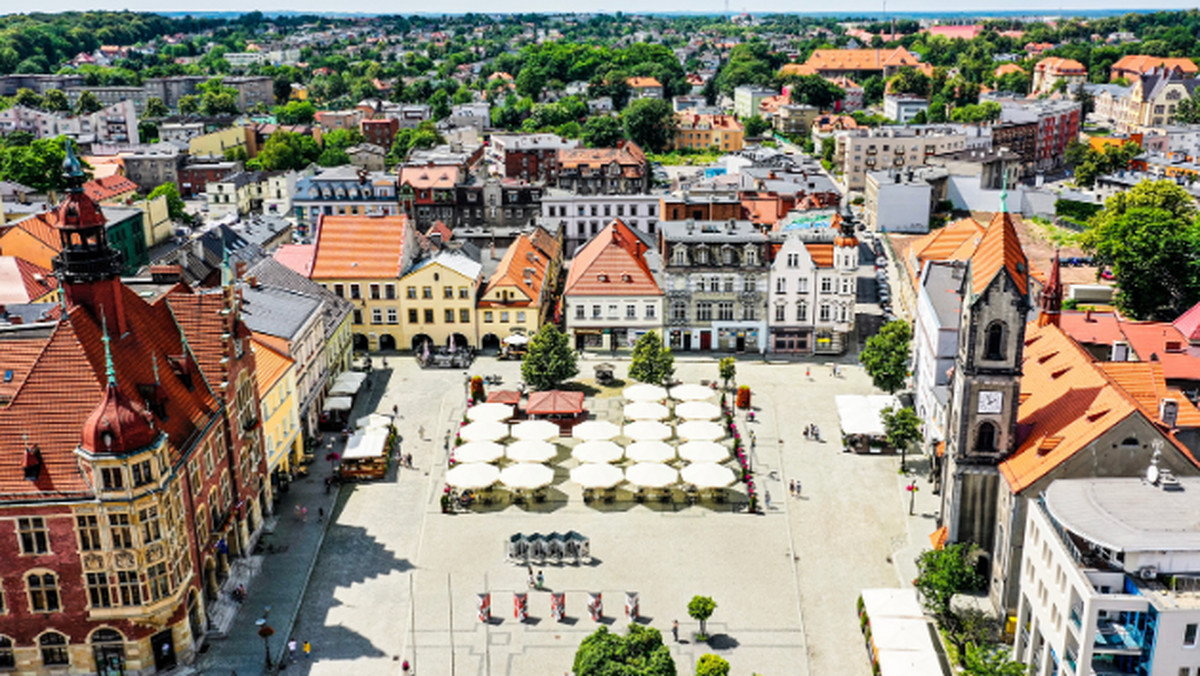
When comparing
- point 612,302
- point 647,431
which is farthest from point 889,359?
point 612,302

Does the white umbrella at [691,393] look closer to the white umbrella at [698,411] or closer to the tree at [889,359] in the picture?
the white umbrella at [698,411]

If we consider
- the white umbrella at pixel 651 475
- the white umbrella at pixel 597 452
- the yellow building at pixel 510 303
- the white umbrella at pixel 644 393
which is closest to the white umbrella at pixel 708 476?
the white umbrella at pixel 651 475

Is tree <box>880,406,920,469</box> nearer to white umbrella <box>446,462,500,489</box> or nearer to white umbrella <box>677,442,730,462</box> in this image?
white umbrella <box>677,442,730,462</box>

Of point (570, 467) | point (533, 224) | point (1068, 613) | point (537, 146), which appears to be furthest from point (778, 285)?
point (537, 146)

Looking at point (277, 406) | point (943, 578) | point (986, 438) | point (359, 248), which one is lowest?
point (943, 578)

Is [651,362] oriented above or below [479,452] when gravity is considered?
above

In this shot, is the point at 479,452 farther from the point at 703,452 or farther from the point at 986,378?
the point at 986,378
